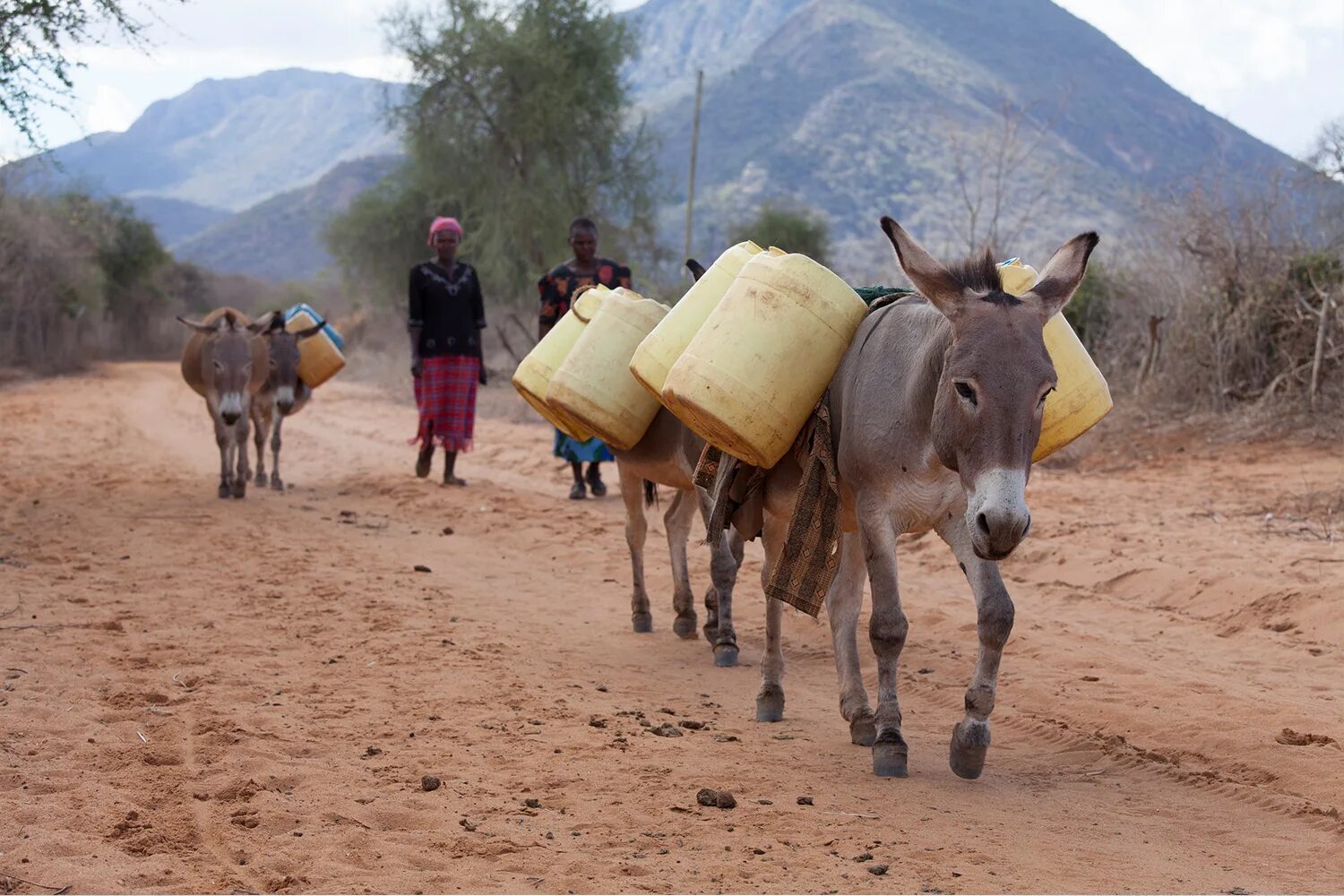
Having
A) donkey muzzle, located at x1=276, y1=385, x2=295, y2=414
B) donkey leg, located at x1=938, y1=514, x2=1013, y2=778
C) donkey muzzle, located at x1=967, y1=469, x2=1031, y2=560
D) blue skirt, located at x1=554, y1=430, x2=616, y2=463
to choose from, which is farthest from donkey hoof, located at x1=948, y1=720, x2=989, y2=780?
donkey muzzle, located at x1=276, y1=385, x2=295, y2=414

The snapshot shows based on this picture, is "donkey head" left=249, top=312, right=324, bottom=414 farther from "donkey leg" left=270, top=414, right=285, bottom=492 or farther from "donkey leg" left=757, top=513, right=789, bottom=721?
"donkey leg" left=757, top=513, right=789, bottom=721

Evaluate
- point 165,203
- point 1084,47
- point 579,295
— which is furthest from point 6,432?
point 165,203

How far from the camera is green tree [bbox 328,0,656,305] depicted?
26.5m

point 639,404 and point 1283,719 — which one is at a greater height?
point 639,404

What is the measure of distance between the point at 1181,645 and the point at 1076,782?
7.69 feet

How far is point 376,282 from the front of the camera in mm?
35344

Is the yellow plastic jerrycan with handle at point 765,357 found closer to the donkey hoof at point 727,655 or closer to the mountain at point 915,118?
the donkey hoof at point 727,655

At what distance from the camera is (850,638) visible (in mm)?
5070

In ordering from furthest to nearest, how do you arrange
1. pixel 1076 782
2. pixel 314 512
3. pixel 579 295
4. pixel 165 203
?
pixel 165 203
pixel 314 512
pixel 579 295
pixel 1076 782

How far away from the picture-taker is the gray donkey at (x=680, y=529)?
6.50 meters

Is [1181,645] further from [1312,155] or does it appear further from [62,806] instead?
[1312,155]

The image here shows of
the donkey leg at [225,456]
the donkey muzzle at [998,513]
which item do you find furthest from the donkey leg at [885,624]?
the donkey leg at [225,456]

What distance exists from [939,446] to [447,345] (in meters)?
8.95

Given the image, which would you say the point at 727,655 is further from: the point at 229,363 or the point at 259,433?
the point at 259,433
